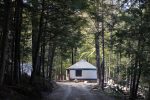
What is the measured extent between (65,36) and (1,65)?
13907 mm

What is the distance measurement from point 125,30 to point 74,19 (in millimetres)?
4541

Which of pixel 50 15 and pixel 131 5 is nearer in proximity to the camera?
pixel 131 5

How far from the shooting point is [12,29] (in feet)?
72.3

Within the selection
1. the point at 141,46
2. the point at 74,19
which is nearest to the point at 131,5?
the point at 141,46

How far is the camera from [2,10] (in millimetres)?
18953

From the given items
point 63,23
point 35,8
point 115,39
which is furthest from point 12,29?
point 115,39

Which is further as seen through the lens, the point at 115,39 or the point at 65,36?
the point at 65,36

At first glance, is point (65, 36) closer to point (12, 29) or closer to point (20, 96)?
point (12, 29)

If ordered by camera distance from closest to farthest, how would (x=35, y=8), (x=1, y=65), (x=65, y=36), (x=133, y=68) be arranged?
1. (x=1, y=65)
2. (x=35, y=8)
3. (x=133, y=68)
4. (x=65, y=36)

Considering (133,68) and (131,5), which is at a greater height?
(131,5)

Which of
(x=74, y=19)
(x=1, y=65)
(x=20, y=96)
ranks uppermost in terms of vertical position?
(x=74, y=19)

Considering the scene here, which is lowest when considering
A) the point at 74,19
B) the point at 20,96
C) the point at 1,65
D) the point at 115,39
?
the point at 20,96

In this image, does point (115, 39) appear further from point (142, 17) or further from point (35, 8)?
point (35, 8)

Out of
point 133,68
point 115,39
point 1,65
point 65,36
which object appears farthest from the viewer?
point 65,36
